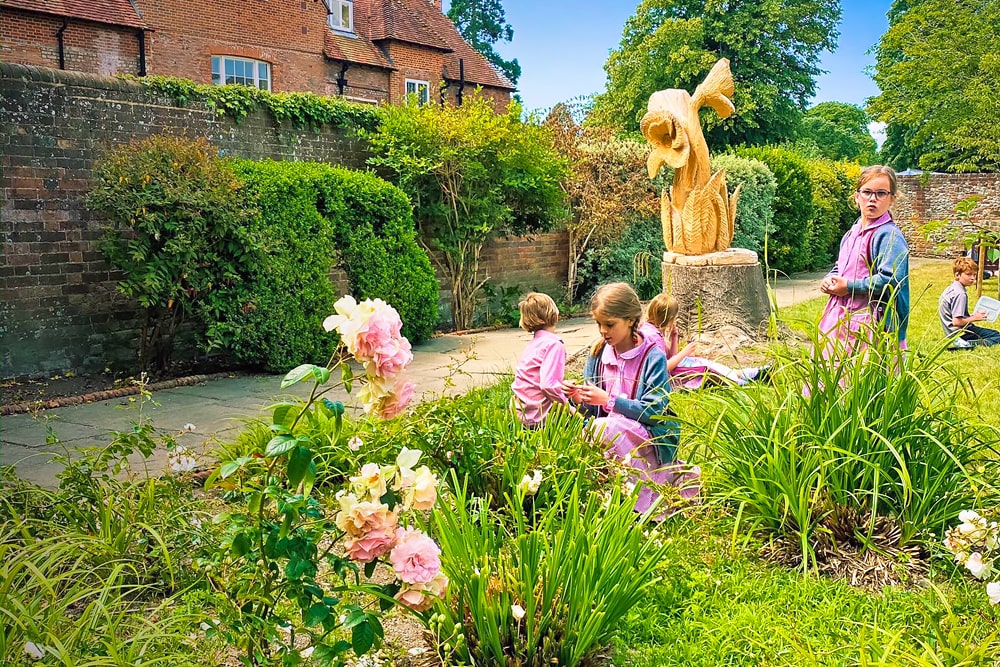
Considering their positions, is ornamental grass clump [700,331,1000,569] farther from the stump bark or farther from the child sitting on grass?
the stump bark

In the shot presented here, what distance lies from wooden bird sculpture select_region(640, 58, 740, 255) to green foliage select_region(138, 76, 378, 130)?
3.74m

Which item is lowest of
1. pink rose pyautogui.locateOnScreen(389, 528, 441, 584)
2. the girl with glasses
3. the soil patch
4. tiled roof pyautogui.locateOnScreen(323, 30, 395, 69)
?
the soil patch

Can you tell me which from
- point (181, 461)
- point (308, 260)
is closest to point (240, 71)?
point (308, 260)

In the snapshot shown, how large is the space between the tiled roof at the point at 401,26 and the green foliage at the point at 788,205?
1206 cm

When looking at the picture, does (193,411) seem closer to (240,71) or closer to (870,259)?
(870,259)

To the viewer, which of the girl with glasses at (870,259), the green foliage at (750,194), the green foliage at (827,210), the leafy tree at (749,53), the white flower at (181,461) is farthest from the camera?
the leafy tree at (749,53)

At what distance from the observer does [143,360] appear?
26.7ft

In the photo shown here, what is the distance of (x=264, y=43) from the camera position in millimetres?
23156

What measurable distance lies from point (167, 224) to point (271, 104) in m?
2.86

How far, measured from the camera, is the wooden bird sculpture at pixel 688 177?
8789 millimetres

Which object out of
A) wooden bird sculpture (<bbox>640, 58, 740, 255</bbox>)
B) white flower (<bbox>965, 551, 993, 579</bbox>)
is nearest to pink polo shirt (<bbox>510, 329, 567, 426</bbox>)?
white flower (<bbox>965, 551, 993, 579</bbox>)

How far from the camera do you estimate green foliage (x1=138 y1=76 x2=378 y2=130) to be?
8.83 metres

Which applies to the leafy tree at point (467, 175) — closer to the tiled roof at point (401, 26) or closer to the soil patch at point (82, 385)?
the soil patch at point (82, 385)

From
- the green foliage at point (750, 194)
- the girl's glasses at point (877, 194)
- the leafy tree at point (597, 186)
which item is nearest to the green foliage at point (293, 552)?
the girl's glasses at point (877, 194)
